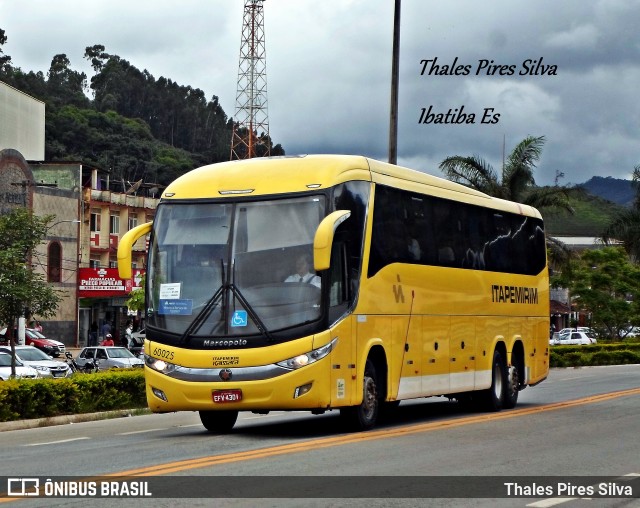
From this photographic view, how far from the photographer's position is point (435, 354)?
2033 centimetres

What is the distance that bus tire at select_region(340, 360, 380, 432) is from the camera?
57.0 feet

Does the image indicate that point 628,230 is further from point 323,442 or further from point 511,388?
point 323,442

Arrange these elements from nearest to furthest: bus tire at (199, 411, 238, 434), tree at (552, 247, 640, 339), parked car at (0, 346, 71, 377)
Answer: bus tire at (199, 411, 238, 434)
parked car at (0, 346, 71, 377)
tree at (552, 247, 640, 339)

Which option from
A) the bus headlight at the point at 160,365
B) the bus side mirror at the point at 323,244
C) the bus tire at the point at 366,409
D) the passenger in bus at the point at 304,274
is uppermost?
the bus side mirror at the point at 323,244

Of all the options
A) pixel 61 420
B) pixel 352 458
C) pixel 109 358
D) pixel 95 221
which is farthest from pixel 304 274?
pixel 95 221

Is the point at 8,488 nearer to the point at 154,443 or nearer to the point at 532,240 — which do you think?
the point at 154,443

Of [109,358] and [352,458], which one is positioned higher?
[352,458]

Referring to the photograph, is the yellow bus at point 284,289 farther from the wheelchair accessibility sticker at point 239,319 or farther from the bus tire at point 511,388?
the bus tire at point 511,388

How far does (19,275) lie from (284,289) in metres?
22.5

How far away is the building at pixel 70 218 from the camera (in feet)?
224

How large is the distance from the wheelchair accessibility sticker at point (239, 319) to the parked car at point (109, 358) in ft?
92.7

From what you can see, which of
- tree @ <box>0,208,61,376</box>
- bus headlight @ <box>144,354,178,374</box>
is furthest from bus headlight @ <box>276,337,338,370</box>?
tree @ <box>0,208,61,376</box>

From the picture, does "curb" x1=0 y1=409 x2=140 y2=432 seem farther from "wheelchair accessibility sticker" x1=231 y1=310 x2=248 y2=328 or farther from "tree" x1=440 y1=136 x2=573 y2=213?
"tree" x1=440 y1=136 x2=573 y2=213

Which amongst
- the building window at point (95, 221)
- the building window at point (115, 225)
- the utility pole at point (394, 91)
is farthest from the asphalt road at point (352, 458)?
the building window at point (115, 225)
